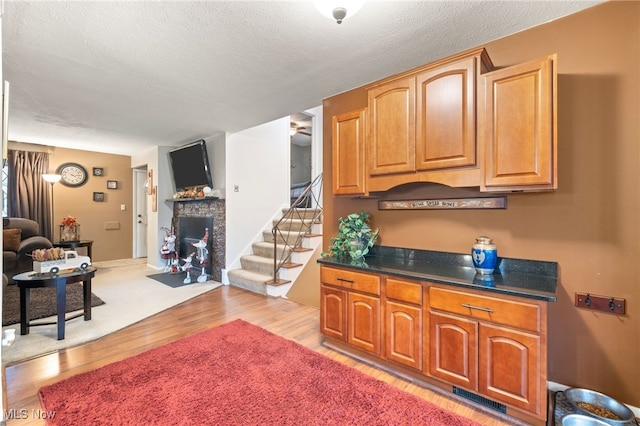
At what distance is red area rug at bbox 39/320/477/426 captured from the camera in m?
1.65

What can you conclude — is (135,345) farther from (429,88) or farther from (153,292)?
(429,88)

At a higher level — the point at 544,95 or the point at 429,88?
the point at 429,88

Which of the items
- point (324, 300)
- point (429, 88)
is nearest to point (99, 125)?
point (324, 300)

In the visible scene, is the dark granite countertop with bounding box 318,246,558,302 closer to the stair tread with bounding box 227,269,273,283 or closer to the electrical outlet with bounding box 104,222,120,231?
the stair tread with bounding box 227,269,273,283

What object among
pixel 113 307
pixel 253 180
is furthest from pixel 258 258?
pixel 113 307

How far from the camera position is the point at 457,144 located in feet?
6.41

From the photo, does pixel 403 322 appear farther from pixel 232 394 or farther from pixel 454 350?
pixel 232 394

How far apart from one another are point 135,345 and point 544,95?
11.8 feet

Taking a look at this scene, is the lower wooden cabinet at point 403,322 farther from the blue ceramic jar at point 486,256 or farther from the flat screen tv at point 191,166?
the flat screen tv at point 191,166

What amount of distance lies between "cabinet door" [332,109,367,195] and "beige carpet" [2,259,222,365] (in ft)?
8.70

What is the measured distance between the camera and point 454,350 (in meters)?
1.81

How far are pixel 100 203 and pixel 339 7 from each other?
6888 millimetres

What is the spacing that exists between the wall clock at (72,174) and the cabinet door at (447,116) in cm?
698

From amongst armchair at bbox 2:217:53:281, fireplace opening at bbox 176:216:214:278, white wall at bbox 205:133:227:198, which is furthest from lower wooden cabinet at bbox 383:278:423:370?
armchair at bbox 2:217:53:281
